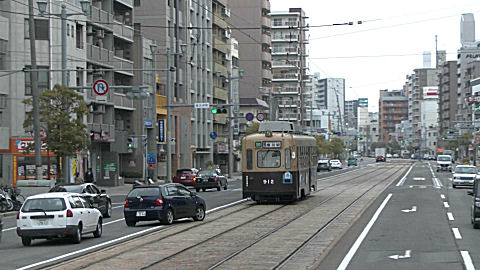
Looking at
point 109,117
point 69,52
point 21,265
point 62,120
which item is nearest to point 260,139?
point 62,120

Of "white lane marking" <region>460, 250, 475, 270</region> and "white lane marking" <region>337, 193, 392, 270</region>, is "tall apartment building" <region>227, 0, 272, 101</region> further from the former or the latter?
"white lane marking" <region>460, 250, 475, 270</region>

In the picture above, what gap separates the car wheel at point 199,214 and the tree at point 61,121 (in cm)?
1747

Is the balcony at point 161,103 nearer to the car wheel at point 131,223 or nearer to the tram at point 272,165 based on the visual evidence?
the tram at point 272,165

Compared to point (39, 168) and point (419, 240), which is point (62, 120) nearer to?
point (39, 168)

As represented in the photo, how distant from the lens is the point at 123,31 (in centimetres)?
6888

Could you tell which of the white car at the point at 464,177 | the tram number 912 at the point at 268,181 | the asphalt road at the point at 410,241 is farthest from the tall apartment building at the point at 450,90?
the asphalt road at the point at 410,241

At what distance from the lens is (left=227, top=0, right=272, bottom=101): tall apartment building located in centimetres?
12494

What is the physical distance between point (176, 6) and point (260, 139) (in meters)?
47.5

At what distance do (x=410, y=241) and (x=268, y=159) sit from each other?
52.5 feet

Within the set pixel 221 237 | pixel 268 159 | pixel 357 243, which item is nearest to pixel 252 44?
pixel 268 159

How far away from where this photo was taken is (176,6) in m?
80.9

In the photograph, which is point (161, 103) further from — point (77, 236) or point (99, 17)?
point (77, 236)

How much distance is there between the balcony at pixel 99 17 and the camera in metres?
61.3

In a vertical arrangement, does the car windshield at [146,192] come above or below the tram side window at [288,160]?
below
